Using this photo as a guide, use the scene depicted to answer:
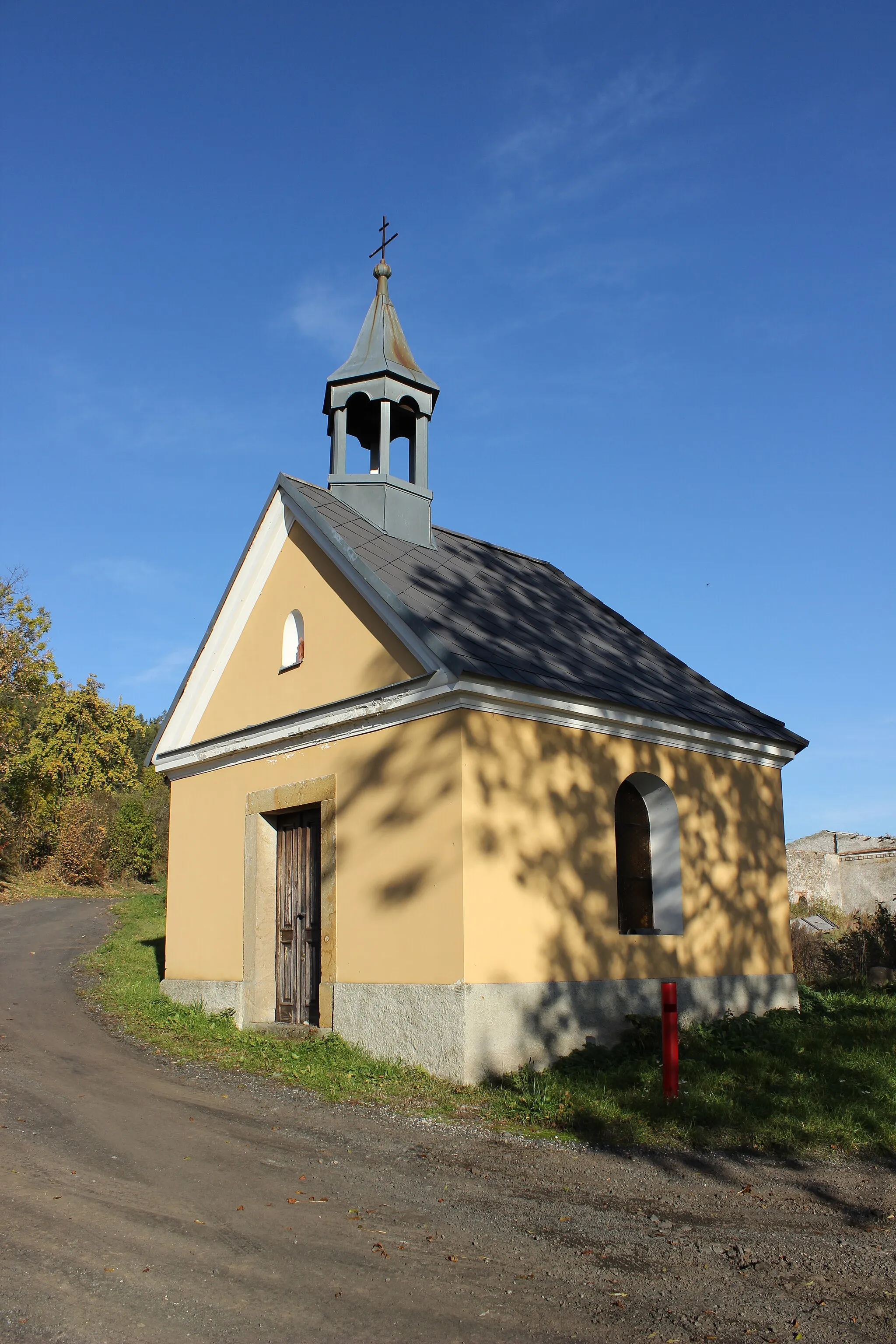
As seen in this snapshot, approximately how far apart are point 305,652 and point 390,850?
2852mm

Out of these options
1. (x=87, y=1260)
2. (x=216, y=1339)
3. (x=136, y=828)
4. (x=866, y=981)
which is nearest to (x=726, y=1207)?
(x=216, y=1339)

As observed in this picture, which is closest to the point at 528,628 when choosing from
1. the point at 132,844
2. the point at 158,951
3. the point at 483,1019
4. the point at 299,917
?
the point at 299,917

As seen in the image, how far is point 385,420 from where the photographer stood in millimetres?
12281

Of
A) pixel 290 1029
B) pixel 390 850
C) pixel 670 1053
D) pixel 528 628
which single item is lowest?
pixel 290 1029

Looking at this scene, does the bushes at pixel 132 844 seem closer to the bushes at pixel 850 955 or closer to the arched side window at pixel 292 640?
the bushes at pixel 850 955

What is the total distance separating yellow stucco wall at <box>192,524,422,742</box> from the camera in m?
10.1

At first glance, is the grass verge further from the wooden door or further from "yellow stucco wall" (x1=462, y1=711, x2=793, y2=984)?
"yellow stucco wall" (x1=462, y1=711, x2=793, y2=984)

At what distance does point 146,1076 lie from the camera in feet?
28.6

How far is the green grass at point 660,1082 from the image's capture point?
6.48 m

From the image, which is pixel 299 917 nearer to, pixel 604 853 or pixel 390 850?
pixel 390 850

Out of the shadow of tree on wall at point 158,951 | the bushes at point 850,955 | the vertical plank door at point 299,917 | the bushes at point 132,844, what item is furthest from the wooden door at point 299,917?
the bushes at point 132,844

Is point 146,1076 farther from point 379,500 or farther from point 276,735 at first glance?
point 379,500

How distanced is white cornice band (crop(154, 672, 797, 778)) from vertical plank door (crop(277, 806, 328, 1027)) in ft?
3.06

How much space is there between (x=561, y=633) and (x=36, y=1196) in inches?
309
